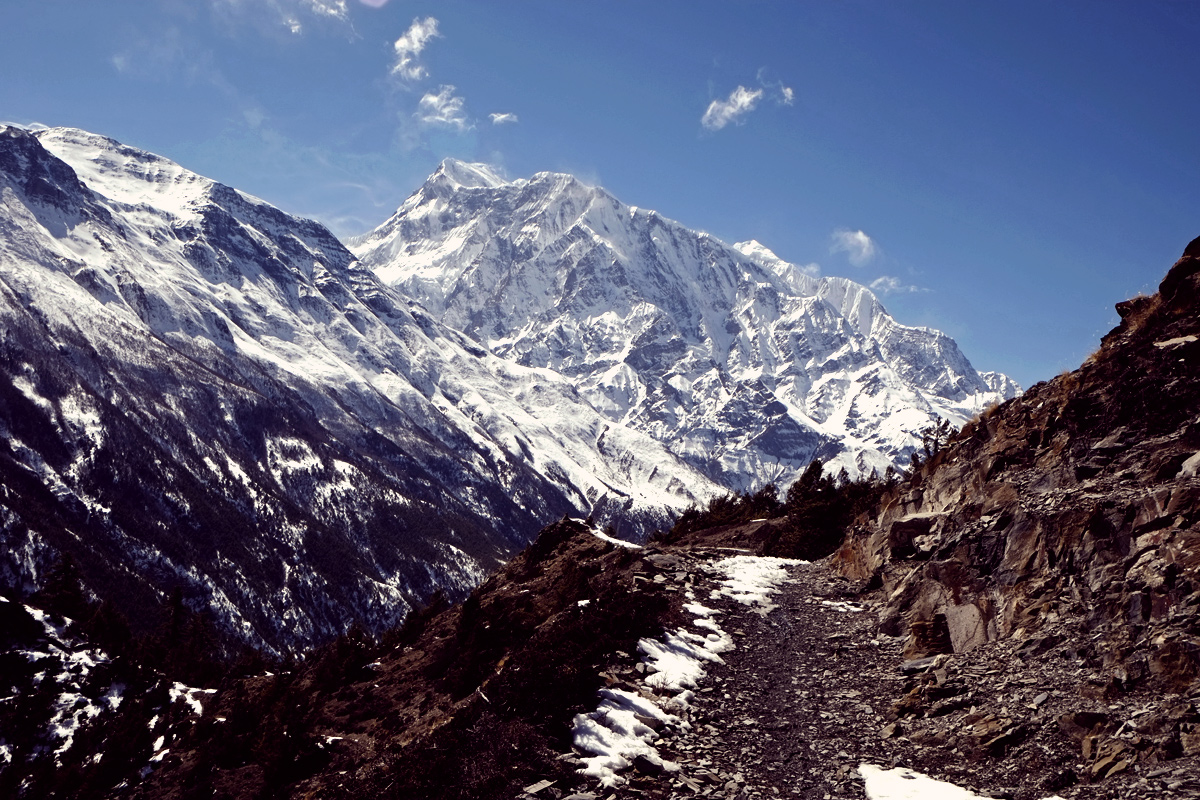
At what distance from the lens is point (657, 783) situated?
582 inches

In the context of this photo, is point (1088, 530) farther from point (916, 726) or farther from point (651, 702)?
point (651, 702)

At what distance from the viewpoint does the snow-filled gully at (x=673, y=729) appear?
47.3ft

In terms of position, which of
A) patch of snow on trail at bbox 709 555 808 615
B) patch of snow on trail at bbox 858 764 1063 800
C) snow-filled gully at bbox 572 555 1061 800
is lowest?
patch of snow on trail at bbox 858 764 1063 800

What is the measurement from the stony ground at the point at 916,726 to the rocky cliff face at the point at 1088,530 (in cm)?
36

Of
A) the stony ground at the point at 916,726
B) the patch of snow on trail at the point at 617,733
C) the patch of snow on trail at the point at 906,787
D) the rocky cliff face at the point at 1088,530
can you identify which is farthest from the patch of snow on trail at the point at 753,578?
the patch of snow on trail at the point at 906,787

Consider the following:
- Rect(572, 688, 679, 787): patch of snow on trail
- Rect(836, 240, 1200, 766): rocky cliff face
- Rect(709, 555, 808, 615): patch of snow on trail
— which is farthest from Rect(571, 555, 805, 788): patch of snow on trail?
Rect(836, 240, 1200, 766): rocky cliff face

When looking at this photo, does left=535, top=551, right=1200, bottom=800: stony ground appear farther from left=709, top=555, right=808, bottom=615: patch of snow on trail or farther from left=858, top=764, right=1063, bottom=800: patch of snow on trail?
left=709, top=555, right=808, bottom=615: patch of snow on trail

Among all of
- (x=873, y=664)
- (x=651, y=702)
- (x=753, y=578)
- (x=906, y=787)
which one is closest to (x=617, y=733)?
(x=651, y=702)

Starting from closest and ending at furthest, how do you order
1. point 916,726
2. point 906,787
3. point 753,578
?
point 906,787 < point 916,726 < point 753,578

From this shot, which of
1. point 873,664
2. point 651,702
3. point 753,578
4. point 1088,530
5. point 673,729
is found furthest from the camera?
point 753,578

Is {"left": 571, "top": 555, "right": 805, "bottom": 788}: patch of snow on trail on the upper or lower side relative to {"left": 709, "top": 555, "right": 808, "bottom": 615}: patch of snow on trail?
lower

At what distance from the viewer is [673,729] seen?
1734 centimetres

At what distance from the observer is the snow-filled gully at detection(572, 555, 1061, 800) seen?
47.3 feet

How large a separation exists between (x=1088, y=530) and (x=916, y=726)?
746 cm
